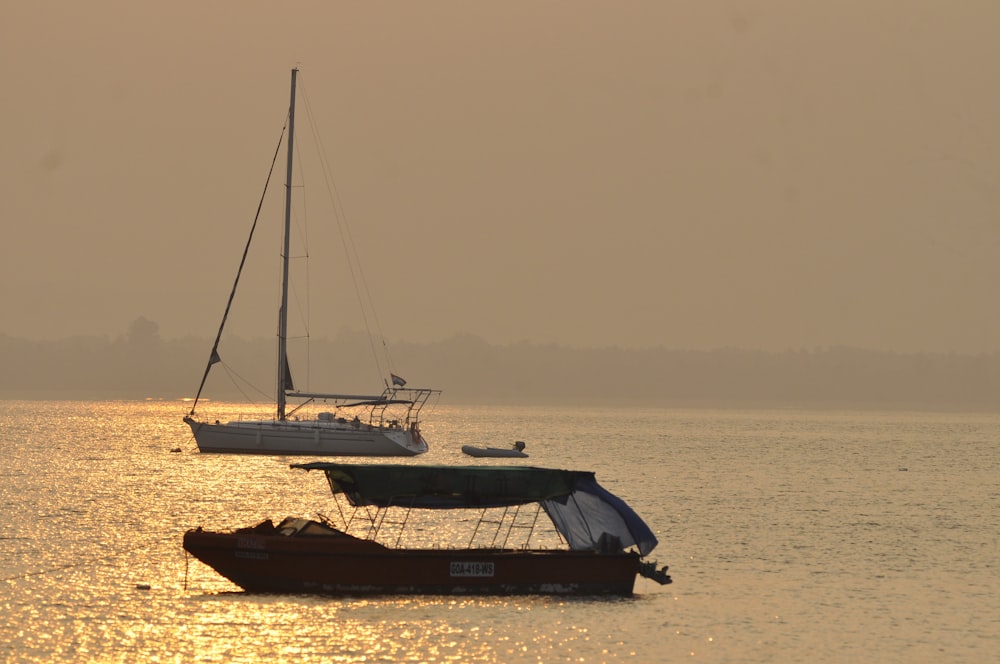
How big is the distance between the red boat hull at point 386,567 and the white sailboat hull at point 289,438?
63.5 meters

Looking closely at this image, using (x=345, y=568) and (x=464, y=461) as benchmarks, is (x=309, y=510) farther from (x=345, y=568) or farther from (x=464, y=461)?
(x=464, y=461)

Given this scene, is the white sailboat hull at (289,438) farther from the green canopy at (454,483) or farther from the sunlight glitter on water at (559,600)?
the green canopy at (454,483)

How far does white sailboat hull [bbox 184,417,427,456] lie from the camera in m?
107

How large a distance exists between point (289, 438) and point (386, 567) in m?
66.7

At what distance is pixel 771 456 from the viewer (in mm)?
165750

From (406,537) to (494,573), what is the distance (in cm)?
2031

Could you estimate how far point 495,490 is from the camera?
45562mm

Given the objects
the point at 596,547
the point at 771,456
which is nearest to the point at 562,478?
the point at 596,547

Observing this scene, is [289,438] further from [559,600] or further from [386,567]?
[559,600]

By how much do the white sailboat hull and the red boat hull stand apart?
6345 centimetres

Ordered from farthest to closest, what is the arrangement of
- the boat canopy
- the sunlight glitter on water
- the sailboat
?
the sailboat → the boat canopy → the sunlight glitter on water

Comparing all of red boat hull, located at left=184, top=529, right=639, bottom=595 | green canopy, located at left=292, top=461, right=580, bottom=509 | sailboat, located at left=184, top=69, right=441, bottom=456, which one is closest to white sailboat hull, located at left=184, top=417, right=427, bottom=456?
sailboat, located at left=184, top=69, right=441, bottom=456

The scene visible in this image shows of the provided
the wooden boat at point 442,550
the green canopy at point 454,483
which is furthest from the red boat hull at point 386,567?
the green canopy at point 454,483

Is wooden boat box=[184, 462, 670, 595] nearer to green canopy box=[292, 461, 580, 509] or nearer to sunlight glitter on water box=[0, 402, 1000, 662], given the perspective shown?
green canopy box=[292, 461, 580, 509]
